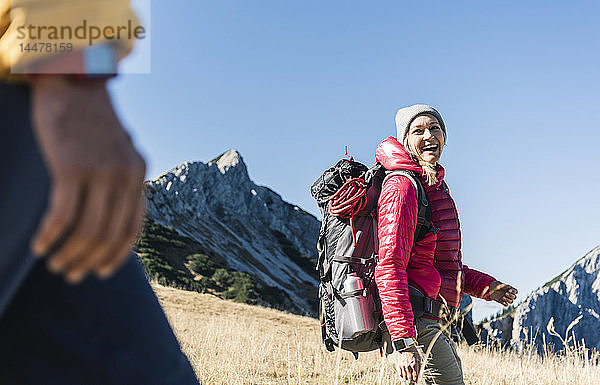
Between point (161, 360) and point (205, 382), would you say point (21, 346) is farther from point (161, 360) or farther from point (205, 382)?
point (205, 382)

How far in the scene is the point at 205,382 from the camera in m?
3.70

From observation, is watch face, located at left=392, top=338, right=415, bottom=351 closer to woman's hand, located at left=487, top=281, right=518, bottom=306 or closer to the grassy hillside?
woman's hand, located at left=487, top=281, right=518, bottom=306

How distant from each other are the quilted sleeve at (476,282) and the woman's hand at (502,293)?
0.10ft

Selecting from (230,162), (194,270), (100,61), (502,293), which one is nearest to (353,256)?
(502,293)

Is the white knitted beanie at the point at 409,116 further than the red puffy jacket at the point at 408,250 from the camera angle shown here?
Yes

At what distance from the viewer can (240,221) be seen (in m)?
69.2

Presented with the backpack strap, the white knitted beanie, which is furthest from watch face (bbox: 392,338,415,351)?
the white knitted beanie

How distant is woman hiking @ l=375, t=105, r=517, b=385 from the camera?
249 cm

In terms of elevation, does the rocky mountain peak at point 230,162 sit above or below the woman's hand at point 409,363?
above

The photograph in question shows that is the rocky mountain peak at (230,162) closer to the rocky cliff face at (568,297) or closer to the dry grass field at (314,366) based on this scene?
the rocky cliff face at (568,297)

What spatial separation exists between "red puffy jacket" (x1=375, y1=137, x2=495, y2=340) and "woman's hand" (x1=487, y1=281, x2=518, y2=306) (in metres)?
0.11

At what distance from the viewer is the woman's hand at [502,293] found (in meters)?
2.92

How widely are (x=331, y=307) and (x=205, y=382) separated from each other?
4.36ft

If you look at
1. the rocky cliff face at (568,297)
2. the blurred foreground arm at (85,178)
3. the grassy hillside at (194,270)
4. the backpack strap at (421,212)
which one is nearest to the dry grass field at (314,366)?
the backpack strap at (421,212)
